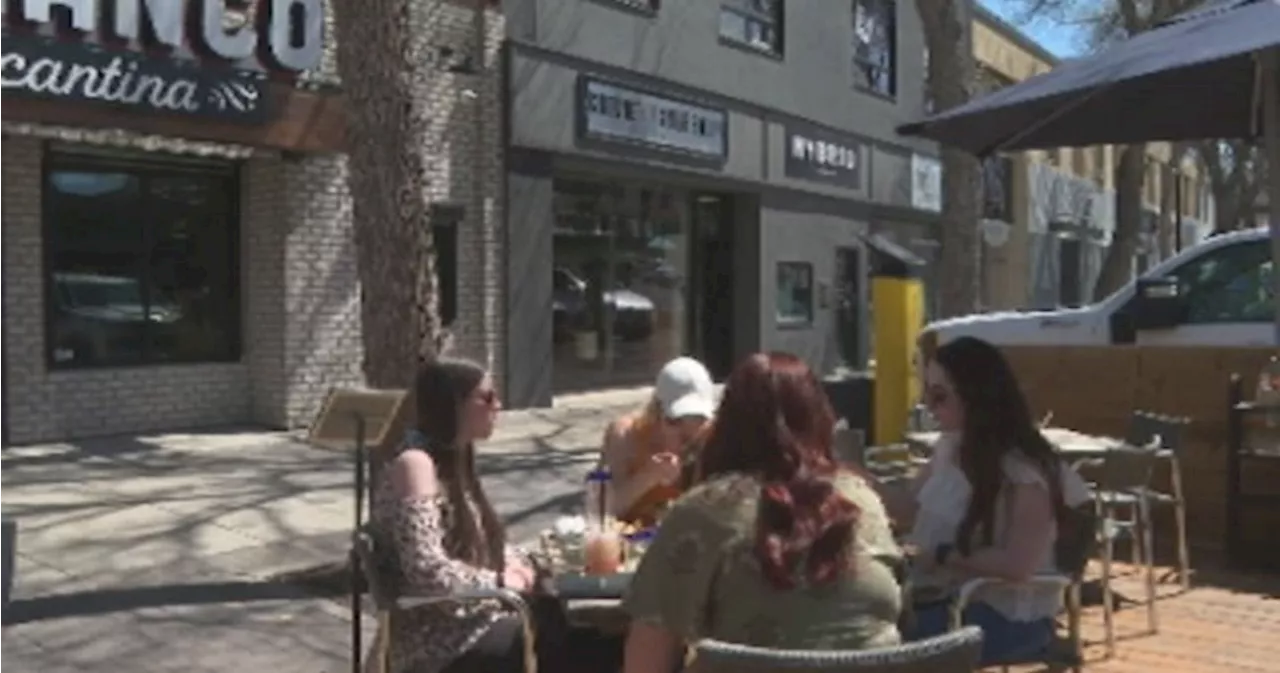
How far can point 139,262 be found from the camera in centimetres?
1165

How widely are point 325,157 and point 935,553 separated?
959 cm

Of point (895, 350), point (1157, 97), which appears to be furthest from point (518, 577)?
point (895, 350)

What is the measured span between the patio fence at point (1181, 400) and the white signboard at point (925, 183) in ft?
55.0

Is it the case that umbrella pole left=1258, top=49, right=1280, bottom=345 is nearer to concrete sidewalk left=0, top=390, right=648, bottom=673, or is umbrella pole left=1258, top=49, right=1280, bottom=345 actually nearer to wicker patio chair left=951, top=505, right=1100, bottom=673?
wicker patio chair left=951, top=505, right=1100, bottom=673

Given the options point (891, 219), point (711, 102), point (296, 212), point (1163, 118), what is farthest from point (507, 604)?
point (891, 219)

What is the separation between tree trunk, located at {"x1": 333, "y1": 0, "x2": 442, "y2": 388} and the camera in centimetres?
646

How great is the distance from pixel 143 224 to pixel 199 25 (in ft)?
5.70

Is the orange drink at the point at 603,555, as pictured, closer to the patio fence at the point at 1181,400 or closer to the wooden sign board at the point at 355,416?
the wooden sign board at the point at 355,416

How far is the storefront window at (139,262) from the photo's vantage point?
11.1 m

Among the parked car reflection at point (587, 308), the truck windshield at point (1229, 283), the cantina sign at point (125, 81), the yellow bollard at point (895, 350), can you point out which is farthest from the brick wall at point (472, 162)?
the truck windshield at point (1229, 283)

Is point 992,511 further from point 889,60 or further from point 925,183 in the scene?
point 925,183

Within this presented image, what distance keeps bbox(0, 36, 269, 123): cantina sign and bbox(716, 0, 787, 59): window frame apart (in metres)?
8.25

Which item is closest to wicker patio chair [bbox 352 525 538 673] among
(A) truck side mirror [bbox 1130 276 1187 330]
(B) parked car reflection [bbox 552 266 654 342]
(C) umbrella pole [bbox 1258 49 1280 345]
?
(C) umbrella pole [bbox 1258 49 1280 345]

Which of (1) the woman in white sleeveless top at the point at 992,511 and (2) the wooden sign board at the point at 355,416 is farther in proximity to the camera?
(2) the wooden sign board at the point at 355,416
